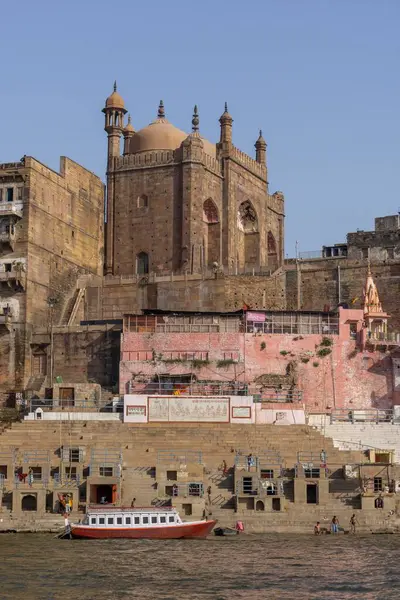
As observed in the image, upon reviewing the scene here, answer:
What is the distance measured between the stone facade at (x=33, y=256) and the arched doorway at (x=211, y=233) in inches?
342

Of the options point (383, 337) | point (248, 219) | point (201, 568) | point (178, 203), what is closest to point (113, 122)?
point (178, 203)

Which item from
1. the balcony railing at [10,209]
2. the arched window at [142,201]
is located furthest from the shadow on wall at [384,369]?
the arched window at [142,201]

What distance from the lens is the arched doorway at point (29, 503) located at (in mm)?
55719

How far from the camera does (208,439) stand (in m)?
61.8

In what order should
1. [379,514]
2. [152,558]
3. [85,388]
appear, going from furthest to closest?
1. [85,388]
2. [379,514]
3. [152,558]

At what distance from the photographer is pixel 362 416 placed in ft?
228

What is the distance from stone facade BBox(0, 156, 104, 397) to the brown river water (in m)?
27.9

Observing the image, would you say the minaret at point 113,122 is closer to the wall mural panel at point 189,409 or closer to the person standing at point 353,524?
the wall mural panel at point 189,409

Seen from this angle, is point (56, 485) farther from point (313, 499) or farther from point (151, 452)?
point (313, 499)

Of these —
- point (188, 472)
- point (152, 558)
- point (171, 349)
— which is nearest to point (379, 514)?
point (188, 472)

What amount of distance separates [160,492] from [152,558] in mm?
10500

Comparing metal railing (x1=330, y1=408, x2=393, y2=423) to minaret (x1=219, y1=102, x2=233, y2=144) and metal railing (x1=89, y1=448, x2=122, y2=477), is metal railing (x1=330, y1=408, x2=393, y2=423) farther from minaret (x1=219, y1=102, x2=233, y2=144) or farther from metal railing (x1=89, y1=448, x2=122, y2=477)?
minaret (x1=219, y1=102, x2=233, y2=144)

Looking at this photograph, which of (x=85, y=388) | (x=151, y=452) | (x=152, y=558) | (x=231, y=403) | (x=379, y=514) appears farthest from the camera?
(x=85, y=388)

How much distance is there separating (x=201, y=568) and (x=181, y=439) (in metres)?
18.4
